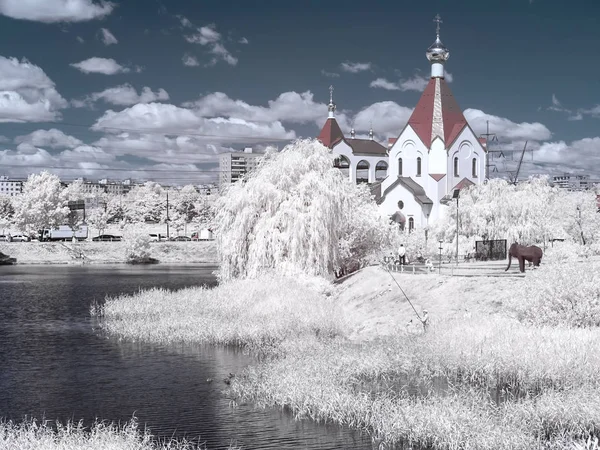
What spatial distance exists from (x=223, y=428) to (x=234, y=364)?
762 centimetres

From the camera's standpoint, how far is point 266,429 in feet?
57.6

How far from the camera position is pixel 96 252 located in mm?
95375

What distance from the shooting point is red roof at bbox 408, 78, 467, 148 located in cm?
8119

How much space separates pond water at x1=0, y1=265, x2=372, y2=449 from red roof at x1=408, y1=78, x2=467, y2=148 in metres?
52.1

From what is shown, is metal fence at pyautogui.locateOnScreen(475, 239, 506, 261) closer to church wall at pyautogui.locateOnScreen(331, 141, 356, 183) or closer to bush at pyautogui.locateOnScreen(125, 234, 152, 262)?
bush at pyautogui.locateOnScreen(125, 234, 152, 262)

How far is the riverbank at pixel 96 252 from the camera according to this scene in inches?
3637

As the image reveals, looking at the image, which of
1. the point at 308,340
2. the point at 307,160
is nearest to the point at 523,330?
the point at 308,340

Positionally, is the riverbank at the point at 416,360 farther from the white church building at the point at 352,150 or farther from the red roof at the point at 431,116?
the white church building at the point at 352,150

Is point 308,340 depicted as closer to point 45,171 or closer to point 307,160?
point 307,160

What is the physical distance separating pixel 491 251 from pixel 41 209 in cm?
7198

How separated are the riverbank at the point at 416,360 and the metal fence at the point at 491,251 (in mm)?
15023

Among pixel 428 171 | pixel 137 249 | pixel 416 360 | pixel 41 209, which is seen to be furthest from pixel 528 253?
pixel 41 209

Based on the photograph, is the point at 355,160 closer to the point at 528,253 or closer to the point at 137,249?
the point at 137,249

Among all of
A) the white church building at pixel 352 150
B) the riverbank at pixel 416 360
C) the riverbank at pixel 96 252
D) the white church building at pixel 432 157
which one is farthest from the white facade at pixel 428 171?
the riverbank at pixel 416 360
